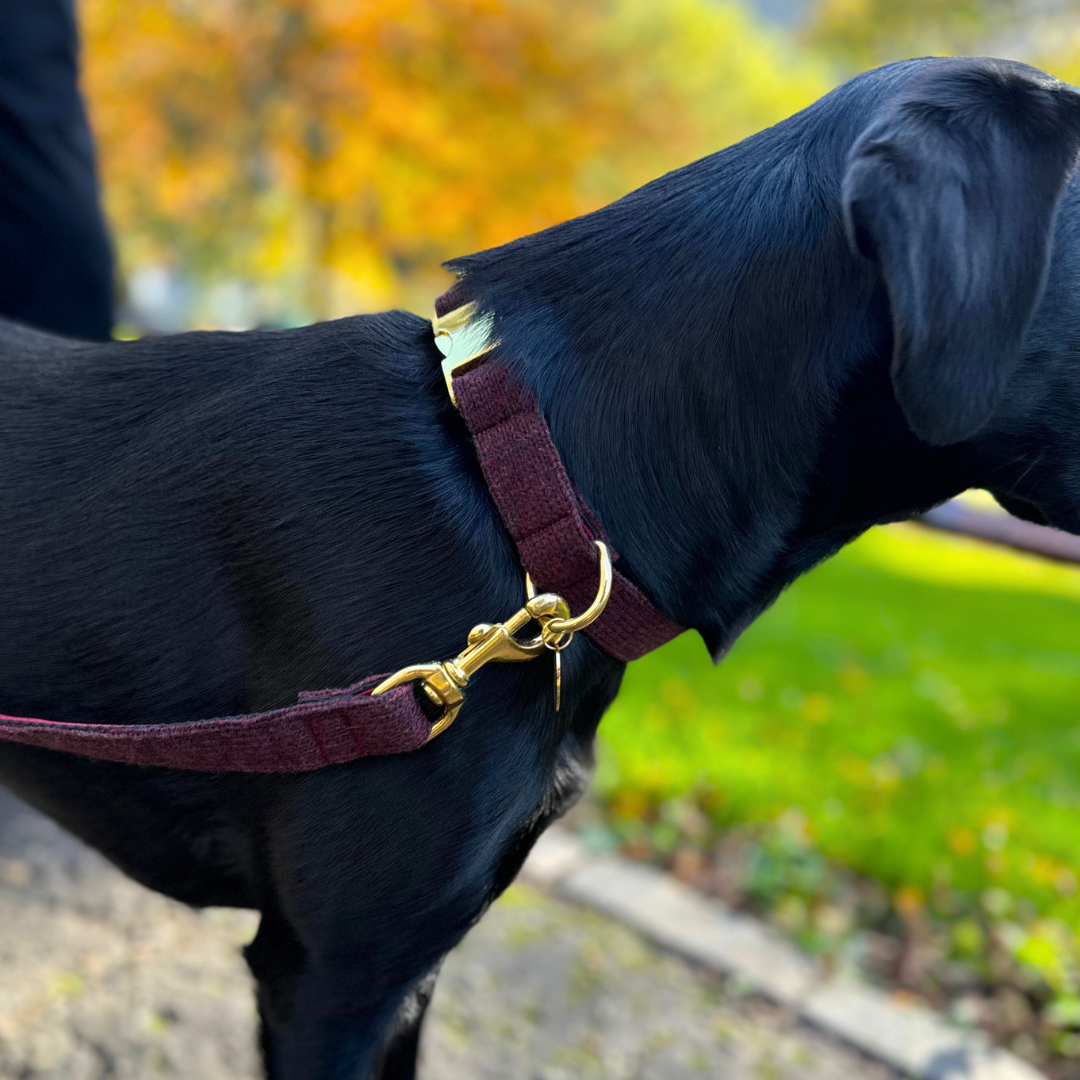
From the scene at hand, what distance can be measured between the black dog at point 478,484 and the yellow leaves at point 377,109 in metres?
9.34

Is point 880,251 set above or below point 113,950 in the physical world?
above

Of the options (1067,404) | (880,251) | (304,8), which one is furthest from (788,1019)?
(304,8)

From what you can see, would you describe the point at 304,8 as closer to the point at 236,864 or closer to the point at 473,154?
the point at 473,154

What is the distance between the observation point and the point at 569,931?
9.22 ft

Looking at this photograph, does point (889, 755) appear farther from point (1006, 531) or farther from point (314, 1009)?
point (314, 1009)

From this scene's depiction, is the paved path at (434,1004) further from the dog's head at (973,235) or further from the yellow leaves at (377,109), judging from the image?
the yellow leaves at (377,109)

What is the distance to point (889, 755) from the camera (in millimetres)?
3791

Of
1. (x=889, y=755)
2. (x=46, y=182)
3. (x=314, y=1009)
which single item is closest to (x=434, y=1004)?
(x=314, y=1009)

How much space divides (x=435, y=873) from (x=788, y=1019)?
1594 millimetres

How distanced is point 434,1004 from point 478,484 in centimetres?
159

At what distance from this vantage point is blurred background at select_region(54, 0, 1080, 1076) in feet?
9.73

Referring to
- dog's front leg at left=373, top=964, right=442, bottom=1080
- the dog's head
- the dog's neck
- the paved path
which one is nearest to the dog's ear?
the dog's head

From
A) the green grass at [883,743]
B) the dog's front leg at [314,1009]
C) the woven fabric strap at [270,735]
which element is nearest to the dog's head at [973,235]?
the woven fabric strap at [270,735]

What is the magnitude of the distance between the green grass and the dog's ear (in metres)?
2.13
